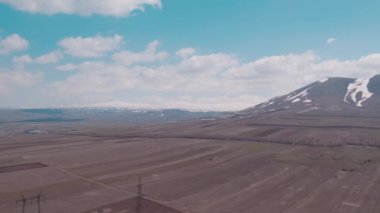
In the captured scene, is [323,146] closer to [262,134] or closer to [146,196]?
[262,134]

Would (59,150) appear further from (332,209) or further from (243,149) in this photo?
(332,209)

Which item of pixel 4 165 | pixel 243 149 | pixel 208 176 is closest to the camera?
pixel 208 176

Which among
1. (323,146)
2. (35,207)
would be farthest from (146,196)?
(323,146)

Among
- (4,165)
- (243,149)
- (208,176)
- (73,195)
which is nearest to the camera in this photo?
(73,195)

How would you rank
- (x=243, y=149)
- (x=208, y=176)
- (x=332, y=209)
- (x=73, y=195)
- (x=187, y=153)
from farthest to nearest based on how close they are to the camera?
1. (x=243, y=149)
2. (x=187, y=153)
3. (x=208, y=176)
4. (x=73, y=195)
5. (x=332, y=209)

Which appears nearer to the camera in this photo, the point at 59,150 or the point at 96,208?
the point at 96,208

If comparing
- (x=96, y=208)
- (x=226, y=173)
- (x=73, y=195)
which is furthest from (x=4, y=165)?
(x=226, y=173)
